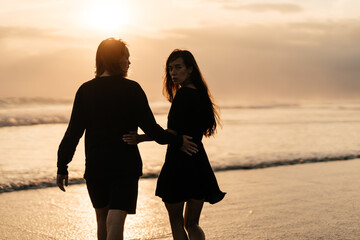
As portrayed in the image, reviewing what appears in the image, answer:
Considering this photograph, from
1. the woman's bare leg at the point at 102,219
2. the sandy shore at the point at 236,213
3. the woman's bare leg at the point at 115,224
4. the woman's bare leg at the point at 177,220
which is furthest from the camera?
the sandy shore at the point at 236,213

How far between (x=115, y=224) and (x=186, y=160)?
68 centimetres

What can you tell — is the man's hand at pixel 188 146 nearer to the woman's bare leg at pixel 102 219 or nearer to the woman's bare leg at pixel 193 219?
the woman's bare leg at pixel 193 219

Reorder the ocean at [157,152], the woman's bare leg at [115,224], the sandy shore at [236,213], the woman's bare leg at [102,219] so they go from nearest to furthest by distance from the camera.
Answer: the woman's bare leg at [115,224] < the woman's bare leg at [102,219] < the sandy shore at [236,213] < the ocean at [157,152]

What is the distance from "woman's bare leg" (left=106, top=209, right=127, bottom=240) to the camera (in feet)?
9.62

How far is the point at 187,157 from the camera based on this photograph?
327cm

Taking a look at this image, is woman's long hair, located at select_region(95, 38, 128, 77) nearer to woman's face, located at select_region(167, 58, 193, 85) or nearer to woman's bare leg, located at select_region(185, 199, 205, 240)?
woman's face, located at select_region(167, 58, 193, 85)

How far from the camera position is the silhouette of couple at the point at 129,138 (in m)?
3.01

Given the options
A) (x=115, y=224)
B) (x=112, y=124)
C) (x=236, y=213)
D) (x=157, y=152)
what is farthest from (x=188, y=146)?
(x=157, y=152)

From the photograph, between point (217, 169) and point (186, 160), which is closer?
point (186, 160)

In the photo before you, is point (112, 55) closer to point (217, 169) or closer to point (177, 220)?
point (177, 220)

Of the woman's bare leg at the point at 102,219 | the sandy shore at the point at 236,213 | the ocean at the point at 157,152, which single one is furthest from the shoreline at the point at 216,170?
the woman's bare leg at the point at 102,219

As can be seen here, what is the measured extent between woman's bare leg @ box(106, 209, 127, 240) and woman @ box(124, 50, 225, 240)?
0.42 meters

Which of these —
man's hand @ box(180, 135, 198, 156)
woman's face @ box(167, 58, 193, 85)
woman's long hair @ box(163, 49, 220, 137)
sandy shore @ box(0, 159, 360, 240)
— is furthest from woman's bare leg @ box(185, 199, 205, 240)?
sandy shore @ box(0, 159, 360, 240)

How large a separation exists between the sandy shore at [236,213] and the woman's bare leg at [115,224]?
1.69 m
